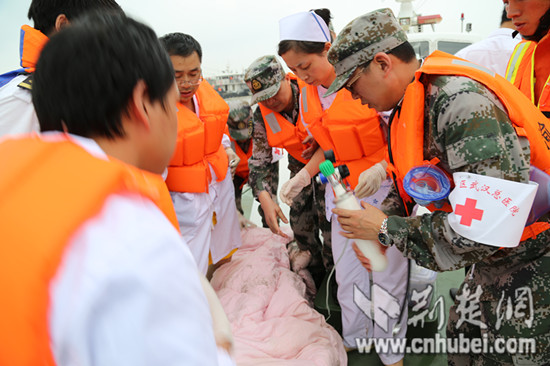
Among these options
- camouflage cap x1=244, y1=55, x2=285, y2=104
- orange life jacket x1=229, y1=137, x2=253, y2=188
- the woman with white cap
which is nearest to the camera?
the woman with white cap

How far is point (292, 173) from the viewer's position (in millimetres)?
2670

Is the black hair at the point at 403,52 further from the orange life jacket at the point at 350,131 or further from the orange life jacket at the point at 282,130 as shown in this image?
the orange life jacket at the point at 282,130

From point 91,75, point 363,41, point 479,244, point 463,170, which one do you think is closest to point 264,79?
point 363,41

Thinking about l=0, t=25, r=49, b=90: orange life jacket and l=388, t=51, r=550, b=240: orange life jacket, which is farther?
l=0, t=25, r=49, b=90: orange life jacket

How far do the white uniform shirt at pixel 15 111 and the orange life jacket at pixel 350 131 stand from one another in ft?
4.32

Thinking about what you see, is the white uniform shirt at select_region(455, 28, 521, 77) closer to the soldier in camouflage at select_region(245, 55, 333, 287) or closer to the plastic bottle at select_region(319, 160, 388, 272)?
the soldier in camouflage at select_region(245, 55, 333, 287)

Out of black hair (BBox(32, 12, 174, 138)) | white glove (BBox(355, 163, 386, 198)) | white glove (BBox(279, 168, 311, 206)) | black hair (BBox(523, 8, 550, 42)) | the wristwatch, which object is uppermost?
black hair (BBox(32, 12, 174, 138))

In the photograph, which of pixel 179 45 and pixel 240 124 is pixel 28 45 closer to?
pixel 179 45

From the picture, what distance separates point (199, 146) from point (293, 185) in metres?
0.60

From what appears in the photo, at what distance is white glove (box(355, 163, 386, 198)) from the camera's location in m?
1.63

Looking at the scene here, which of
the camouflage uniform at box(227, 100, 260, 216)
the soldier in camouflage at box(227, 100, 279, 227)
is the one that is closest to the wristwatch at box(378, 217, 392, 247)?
the soldier in camouflage at box(227, 100, 279, 227)

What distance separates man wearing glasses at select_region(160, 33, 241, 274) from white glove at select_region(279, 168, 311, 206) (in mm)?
476

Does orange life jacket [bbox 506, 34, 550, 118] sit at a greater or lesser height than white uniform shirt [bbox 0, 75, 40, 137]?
lesser

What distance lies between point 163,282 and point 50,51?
372 millimetres
